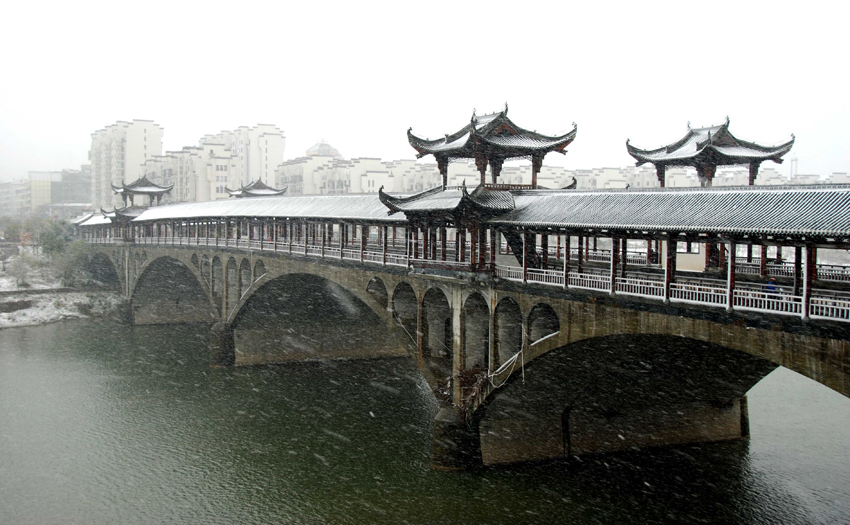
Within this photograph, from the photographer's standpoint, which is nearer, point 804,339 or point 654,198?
point 804,339

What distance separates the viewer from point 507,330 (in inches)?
1093

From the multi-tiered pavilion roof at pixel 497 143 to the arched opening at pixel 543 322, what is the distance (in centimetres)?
685

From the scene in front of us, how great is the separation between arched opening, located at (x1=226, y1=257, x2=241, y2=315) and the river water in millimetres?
8258

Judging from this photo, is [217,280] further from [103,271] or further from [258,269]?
[103,271]

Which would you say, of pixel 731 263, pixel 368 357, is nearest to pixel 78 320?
pixel 368 357

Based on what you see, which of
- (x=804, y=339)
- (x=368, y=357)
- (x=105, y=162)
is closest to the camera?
(x=804, y=339)

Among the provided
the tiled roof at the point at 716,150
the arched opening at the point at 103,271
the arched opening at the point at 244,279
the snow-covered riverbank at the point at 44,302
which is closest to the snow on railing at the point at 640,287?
the tiled roof at the point at 716,150

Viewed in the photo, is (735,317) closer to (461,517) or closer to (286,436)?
(461,517)

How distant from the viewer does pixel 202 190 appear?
120812mm

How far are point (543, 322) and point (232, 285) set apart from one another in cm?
3293

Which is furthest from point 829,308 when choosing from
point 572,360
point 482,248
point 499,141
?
point 499,141

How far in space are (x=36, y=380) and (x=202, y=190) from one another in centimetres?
7856

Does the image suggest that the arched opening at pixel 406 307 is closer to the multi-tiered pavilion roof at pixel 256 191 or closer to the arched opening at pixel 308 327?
the arched opening at pixel 308 327

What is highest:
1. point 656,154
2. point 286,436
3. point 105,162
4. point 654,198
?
point 105,162
